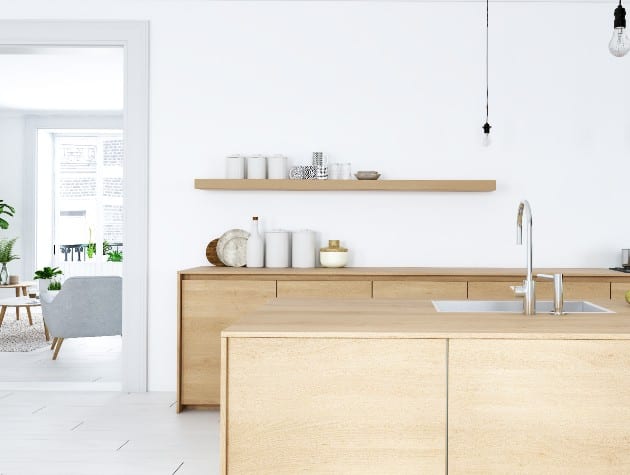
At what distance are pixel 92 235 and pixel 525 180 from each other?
23.8 feet

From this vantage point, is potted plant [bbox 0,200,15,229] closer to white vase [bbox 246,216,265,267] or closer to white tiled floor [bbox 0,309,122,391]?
white tiled floor [bbox 0,309,122,391]

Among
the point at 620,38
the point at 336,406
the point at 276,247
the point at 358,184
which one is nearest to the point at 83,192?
the point at 276,247

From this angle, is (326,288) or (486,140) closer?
(326,288)

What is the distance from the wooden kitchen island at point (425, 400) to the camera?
1898 millimetres

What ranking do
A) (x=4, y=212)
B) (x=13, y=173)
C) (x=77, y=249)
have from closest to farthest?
1. (x=4, y=212)
2. (x=13, y=173)
3. (x=77, y=249)

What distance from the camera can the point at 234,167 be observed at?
4066 millimetres

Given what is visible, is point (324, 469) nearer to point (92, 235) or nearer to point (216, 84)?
point (216, 84)

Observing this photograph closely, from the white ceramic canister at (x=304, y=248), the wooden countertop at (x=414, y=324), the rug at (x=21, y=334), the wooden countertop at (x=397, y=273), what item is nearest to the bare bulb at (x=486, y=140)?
the wooden countertop at (x=397, y=273)

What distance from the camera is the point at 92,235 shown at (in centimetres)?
962

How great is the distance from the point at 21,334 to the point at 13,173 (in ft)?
11.9

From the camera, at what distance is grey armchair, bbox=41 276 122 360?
4.96 meters

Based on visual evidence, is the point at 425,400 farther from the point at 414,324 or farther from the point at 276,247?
the point at 276,247

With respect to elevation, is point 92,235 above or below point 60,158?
below

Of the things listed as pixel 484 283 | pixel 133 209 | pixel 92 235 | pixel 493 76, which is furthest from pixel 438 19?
pixel 92 235
